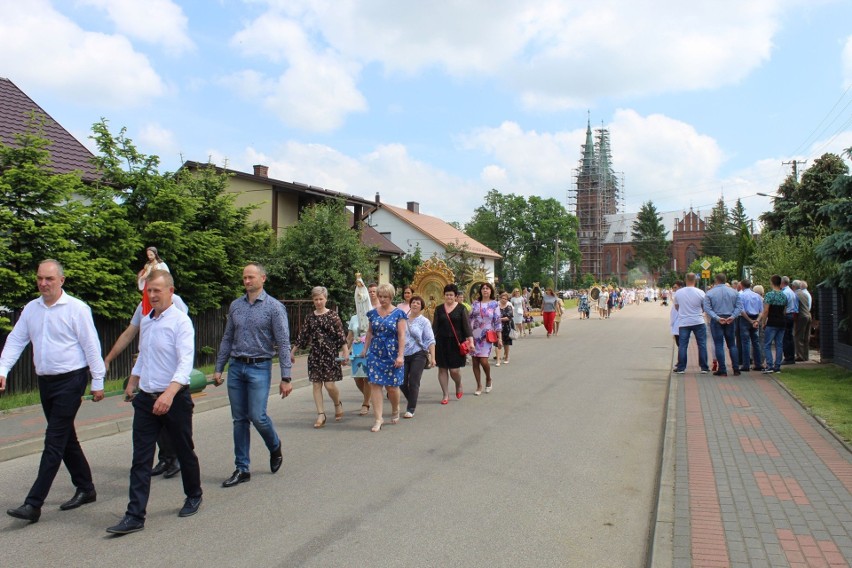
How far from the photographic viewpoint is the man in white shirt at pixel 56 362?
5.14 metres

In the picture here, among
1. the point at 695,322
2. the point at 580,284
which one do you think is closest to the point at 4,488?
the point at 695,322

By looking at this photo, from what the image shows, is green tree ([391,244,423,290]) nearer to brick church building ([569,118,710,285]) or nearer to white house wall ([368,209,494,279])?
white house wall ([368,209,494,279])

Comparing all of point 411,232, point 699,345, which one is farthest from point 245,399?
point 411,232

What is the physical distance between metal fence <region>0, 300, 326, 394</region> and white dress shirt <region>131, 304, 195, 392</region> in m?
6.40

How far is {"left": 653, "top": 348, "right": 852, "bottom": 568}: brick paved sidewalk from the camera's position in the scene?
4.28 meters

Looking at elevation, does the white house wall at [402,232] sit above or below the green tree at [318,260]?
above

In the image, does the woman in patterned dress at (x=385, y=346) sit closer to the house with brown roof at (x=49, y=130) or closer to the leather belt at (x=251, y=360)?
the leather belt at (x=251, y=360)

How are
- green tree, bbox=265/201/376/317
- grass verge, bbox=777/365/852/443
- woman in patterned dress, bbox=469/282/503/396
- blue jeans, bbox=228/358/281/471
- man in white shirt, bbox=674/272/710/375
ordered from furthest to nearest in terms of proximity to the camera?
green tree, bbox=265/201/376/317 < man in white shirt, bbox=674/272/710/375 < woman in patterned dress, bbox=469/282/503/396 < grass verge, bbox=777/365/852/443 < blue jeans, bbox=228/358/281/471

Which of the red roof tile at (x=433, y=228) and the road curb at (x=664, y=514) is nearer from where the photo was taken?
the road curb at (x=664, y=514)

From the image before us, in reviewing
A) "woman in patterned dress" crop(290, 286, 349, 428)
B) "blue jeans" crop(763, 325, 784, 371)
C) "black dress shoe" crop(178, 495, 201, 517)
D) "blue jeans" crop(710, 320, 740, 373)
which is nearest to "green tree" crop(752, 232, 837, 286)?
"blue jeans" crop(763, 325, 784, 371)

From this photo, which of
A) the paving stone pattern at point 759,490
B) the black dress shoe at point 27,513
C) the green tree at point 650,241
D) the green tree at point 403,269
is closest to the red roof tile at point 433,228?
the green tree at point 403,269

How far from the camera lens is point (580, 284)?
99.9 metres

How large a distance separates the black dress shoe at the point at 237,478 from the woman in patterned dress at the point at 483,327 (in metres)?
5.91

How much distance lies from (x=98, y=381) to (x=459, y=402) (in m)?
6.37
